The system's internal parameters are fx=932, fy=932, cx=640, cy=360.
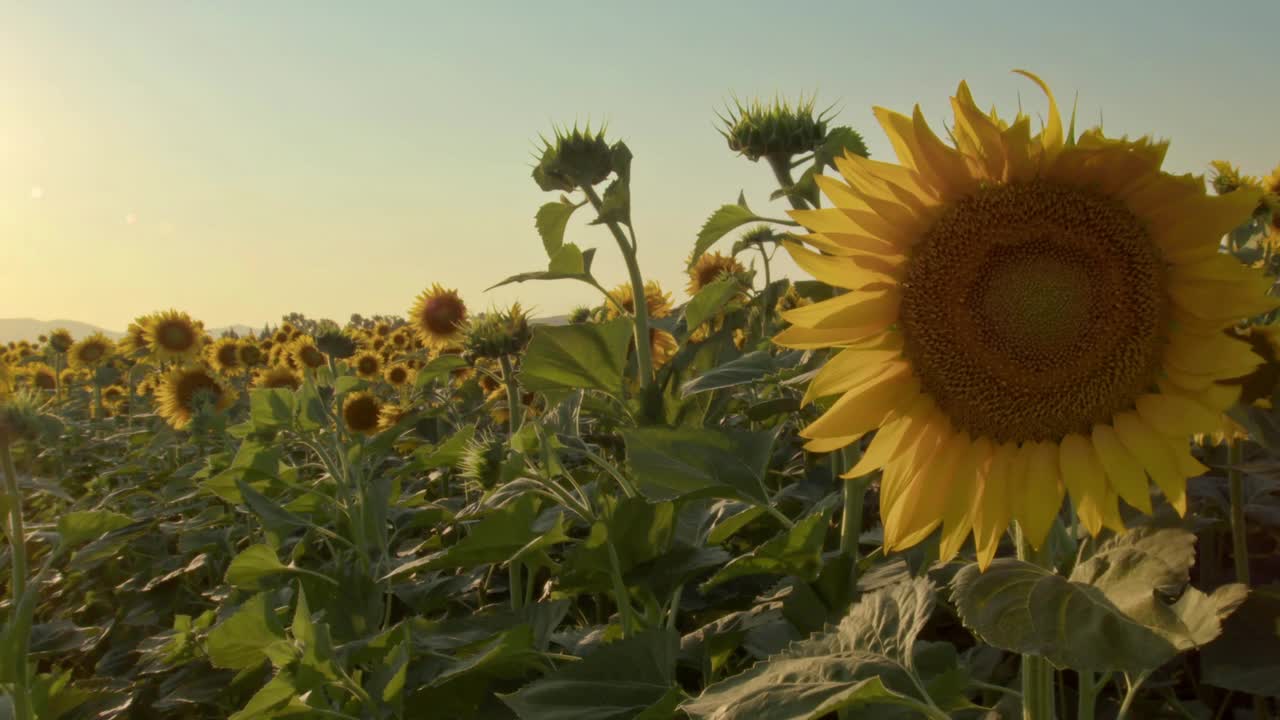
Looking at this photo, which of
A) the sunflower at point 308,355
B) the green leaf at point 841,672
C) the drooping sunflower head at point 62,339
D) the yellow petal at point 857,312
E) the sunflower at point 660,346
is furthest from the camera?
the drooping sunflower head at point 62,339

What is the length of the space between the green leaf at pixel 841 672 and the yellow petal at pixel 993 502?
0.12m

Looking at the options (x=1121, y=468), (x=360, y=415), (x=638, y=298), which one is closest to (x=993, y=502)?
(x=1121, y=468)

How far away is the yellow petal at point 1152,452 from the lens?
1206 mm

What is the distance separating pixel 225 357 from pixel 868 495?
335 inches

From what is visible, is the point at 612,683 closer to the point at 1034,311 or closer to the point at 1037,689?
the point at 1037,689

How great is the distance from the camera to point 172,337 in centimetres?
916

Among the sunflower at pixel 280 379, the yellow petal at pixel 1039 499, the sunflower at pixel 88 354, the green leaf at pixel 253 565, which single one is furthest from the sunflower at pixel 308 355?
the yellow petal at pixel 1039 499

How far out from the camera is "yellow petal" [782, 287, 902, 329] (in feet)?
4.41

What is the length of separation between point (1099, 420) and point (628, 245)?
5.12ft

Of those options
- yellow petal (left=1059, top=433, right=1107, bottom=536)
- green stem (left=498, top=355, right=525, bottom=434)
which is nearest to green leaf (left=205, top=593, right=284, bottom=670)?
green stem (left=498, top=355, right=525, bottom=434)

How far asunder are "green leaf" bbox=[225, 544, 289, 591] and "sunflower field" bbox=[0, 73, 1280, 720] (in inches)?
0.5

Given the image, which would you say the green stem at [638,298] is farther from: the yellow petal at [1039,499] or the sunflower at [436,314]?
the sunflower at [436,314]

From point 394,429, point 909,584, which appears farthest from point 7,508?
point 909,584

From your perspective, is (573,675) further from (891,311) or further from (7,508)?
(7,508)
